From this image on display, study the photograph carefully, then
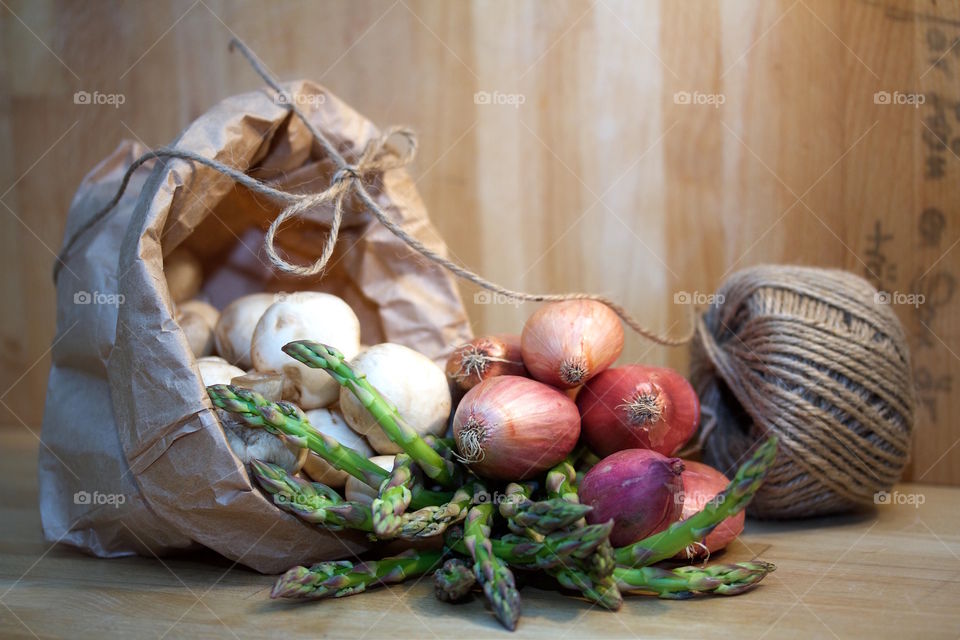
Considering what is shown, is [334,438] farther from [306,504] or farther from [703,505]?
[703,505]

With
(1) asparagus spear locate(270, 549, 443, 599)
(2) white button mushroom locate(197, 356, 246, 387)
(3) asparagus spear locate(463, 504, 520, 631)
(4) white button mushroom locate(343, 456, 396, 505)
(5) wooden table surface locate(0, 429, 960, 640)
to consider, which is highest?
(2) white button mushroom locate(197, 356, 246, 387)

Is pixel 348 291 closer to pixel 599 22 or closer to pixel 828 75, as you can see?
pixel 599 22

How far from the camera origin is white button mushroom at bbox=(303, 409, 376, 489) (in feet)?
2.49

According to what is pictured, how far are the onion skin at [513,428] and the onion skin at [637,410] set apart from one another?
0.04 m

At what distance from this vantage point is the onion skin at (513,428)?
692 mm

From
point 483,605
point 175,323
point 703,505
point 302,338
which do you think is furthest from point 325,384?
point 703,505

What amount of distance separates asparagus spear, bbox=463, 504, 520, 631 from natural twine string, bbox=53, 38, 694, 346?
0.23 metres

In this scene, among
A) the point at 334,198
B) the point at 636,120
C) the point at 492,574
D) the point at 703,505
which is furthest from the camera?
the point at 636,120

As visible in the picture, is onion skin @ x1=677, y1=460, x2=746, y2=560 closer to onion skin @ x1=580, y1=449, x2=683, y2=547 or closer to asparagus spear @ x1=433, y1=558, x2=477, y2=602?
onion skin @ x1=580, y1=449, x2=683, y2=547

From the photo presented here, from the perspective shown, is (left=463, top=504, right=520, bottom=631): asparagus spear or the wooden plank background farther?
the wooden plank background

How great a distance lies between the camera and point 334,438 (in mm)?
759

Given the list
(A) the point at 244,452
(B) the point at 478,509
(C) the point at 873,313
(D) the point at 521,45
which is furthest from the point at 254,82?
(C) the point at 873,313

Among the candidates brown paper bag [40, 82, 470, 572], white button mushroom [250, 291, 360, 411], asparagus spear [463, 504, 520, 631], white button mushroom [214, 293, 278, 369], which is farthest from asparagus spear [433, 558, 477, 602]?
white button mushroom [214, 293, 278, 369]

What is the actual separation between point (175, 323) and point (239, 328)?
0.18 m
